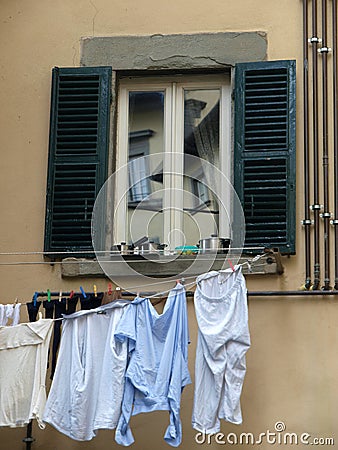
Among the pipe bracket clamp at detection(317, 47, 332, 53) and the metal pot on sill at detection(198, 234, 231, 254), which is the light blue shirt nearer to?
the metal pot on sill at detection(198, 234, 231, 254)

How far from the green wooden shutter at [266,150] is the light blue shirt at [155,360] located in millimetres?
902

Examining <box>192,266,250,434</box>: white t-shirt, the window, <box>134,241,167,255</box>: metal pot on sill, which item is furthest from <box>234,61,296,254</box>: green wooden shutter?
<box>192,266,250,434</box>: white t-shirt

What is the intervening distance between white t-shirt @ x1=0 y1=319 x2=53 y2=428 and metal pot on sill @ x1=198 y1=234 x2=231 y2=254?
3.88 ft

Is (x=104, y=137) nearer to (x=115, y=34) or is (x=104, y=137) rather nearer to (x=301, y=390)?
(x=115, y=34)

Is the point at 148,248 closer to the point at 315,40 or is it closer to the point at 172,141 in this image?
the point at 172,141

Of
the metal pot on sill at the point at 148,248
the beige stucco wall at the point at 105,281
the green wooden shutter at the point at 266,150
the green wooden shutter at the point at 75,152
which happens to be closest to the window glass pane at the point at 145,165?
the metal pot on sill at the point at 148,248

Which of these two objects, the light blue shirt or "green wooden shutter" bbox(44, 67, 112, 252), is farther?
"green wooden shutter" bbox(44, 67, 112, 252)

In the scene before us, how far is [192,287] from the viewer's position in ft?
26.6

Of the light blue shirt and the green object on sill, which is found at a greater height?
the green object on sill

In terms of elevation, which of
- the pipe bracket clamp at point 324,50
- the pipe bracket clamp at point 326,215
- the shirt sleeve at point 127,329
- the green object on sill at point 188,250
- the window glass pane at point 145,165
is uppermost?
the pipe bracket clamp at point 324,50

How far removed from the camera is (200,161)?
8430 mm

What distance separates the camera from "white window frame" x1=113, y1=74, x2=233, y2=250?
27.3ft

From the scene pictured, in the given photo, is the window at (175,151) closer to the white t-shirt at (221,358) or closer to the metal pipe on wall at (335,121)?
the metal pipe on wall at (335,121)

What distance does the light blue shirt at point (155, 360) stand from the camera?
7199mm
